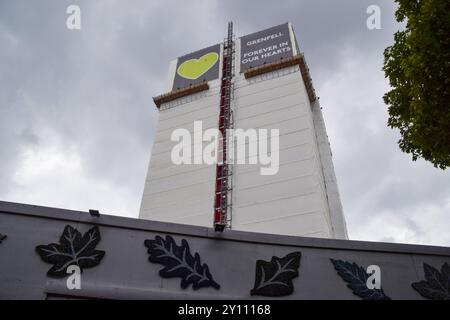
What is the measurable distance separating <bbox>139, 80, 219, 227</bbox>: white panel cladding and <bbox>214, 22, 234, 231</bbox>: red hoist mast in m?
0.53

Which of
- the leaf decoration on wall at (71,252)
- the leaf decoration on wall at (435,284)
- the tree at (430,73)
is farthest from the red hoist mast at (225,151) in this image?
the leaf decoration on wall at (435,284)

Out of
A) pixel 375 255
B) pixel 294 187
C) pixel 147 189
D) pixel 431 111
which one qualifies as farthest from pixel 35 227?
Answer: pixel 147 189

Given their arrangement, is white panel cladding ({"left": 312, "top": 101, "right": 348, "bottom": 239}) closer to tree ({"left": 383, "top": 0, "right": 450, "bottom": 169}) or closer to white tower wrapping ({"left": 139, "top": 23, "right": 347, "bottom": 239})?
white tower wrapping ({"left": 139, "top": 23, "right": 347, "bottom": 239})

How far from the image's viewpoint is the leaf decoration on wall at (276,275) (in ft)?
22.2

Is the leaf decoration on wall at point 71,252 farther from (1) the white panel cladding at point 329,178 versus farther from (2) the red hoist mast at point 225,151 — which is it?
(1) the white panel cladding at point 329,178

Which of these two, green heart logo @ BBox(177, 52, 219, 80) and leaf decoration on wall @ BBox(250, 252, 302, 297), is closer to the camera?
leaf decoration on wall @ BBox(250, 252, 302, 297)

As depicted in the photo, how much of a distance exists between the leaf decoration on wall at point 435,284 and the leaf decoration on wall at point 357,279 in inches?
31.9

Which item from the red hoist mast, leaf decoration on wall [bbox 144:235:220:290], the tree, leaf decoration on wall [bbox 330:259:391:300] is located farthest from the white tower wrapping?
leaf decoration on wall [bbox 144:235:220:290]

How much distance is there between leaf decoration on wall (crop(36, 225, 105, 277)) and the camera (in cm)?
665

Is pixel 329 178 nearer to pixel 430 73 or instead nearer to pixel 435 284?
pixel 430 73

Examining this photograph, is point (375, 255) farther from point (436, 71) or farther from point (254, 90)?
point (254, 90)

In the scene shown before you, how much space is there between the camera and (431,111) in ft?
29.7

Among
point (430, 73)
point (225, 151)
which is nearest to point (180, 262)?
point (430, 73)
